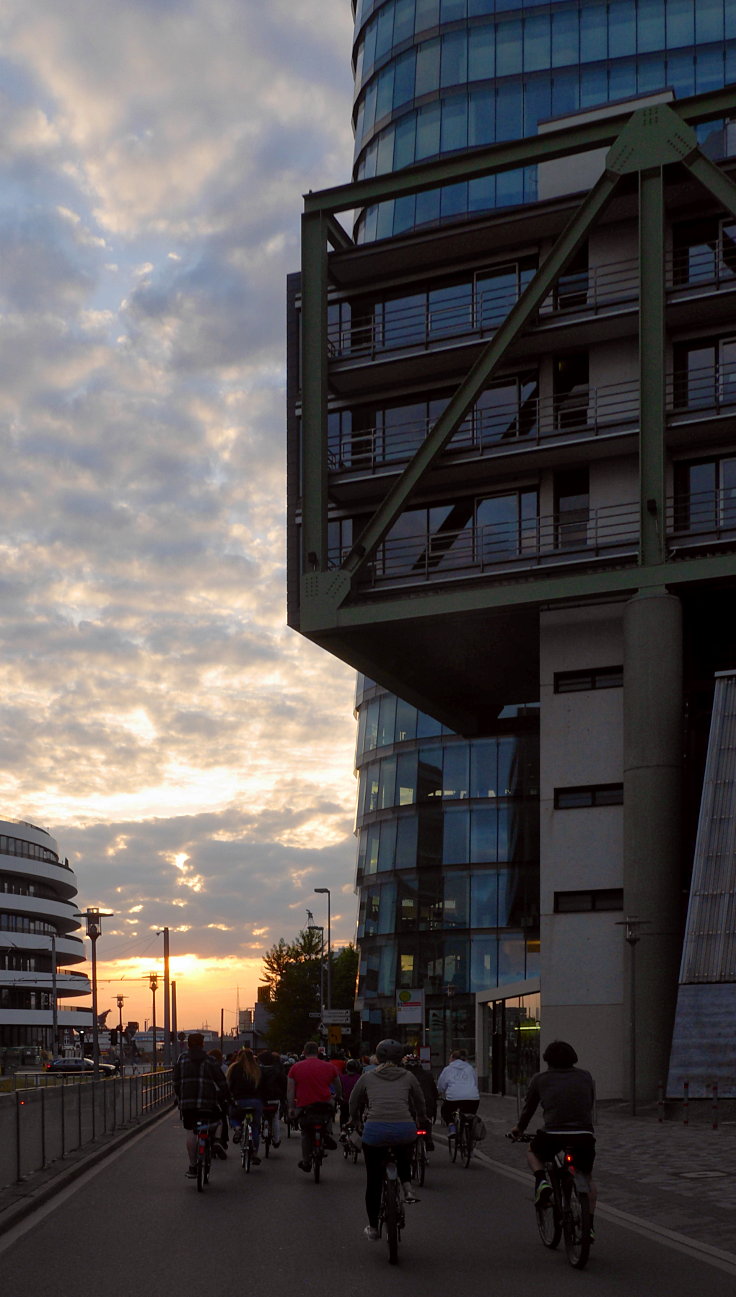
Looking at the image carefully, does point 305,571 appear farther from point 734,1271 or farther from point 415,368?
point 734,1271

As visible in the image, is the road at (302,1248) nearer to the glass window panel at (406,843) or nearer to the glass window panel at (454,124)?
the glass window panel at (406,843)

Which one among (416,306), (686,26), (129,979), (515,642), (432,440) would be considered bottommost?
(129,979)

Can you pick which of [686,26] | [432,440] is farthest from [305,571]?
[686,26]

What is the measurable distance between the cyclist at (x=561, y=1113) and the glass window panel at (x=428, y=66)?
6497 centimetres

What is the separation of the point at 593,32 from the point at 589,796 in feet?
136

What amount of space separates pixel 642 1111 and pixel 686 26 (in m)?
49.4

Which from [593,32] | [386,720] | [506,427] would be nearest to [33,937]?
[386,720]

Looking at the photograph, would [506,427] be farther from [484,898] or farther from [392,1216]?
[484,898]

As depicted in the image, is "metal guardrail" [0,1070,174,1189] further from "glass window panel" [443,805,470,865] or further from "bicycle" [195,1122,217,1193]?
"glass window panel" [443,805,470,865]

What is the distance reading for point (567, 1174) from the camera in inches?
458

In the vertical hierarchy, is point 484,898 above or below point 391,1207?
above

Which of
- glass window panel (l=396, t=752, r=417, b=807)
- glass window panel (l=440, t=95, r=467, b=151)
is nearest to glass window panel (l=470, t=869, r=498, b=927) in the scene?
glass window panel (l=396, t=752, r=417, b=807)

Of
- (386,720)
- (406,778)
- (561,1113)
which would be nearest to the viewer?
(561,1113)

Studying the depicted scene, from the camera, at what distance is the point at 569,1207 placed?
11617 millimetres
